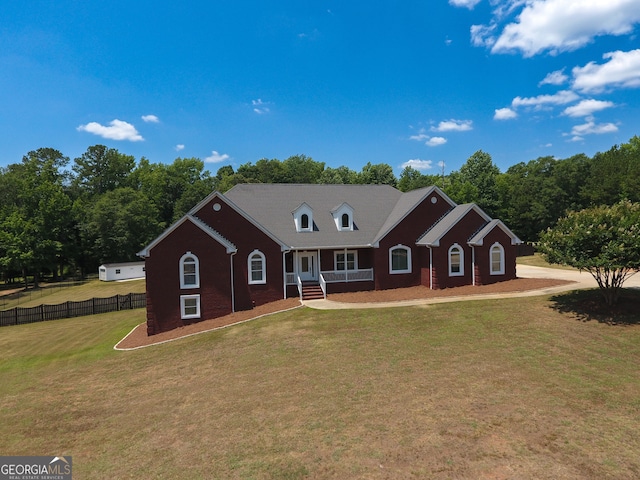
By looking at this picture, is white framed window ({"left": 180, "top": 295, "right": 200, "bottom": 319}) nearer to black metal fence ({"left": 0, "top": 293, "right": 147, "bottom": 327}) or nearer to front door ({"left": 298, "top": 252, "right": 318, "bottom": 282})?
front door ({"left": 298, "top": 252, "right": 318, "bottom": 282})

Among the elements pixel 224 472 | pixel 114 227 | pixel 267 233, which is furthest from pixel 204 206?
pixel 114 227

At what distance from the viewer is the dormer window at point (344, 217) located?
29.2m

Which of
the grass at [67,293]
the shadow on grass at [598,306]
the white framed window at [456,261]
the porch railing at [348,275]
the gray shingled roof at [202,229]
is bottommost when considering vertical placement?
the grass at [67,293]

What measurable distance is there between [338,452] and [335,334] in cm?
956

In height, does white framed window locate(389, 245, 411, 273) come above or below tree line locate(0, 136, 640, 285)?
below

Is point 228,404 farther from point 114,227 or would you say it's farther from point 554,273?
point 114,227

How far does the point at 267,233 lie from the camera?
26.2 meters

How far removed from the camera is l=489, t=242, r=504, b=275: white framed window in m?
27.4

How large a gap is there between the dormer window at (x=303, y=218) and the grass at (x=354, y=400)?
9288 millimetres

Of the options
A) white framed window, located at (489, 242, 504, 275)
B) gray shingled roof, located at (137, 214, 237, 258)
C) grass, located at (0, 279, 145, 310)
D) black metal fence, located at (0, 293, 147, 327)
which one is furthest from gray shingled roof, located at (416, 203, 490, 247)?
grass, located at (0, 279, 145, 310)

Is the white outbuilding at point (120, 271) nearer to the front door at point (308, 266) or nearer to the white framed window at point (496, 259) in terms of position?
the front door at point (308, 266)

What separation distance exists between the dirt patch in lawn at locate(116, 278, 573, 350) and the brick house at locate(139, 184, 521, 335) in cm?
81

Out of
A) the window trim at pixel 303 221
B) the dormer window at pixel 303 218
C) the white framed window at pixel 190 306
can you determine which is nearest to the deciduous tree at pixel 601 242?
the dormer window at pixel 303 218

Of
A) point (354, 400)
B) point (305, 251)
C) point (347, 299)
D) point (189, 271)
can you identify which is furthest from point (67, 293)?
point (354, 400)
